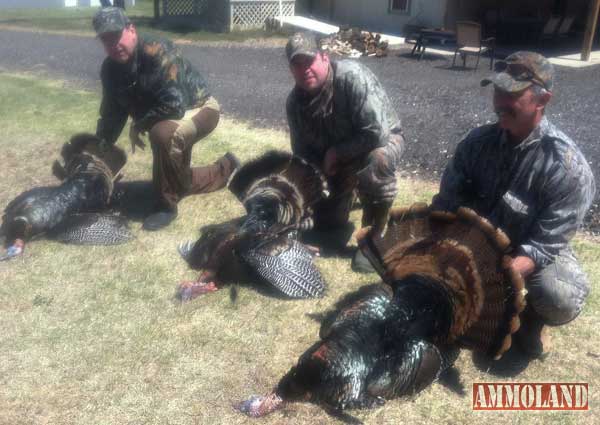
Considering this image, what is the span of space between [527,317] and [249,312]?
1.80 m

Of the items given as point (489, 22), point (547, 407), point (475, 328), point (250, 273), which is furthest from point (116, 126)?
point (489, 22)

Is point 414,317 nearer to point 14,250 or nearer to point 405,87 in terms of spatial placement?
point 14,250

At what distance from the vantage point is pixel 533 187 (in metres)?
3.26

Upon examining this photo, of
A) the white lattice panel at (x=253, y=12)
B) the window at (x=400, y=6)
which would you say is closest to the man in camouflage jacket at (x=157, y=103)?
the white lattice panel at (x=253, y=12)

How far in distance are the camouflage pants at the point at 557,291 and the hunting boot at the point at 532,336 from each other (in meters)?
0.09

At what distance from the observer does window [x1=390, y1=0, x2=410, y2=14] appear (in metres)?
19.4

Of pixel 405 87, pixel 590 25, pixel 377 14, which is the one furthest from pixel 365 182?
pixel 377 14

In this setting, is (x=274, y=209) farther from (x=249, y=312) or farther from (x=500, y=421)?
(x=500, y=421)

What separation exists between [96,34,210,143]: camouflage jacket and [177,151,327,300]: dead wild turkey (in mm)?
1095

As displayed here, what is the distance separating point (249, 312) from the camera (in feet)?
13.5

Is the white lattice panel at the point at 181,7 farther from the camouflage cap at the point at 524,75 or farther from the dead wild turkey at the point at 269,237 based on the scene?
the camouflage cap at the point at 524,75

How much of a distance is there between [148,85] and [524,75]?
3.32m

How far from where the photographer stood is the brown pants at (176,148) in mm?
5234

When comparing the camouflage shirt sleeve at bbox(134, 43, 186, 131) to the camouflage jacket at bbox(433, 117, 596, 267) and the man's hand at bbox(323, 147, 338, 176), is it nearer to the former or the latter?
the man's hand at bbox(323, 147, 338, 176)
